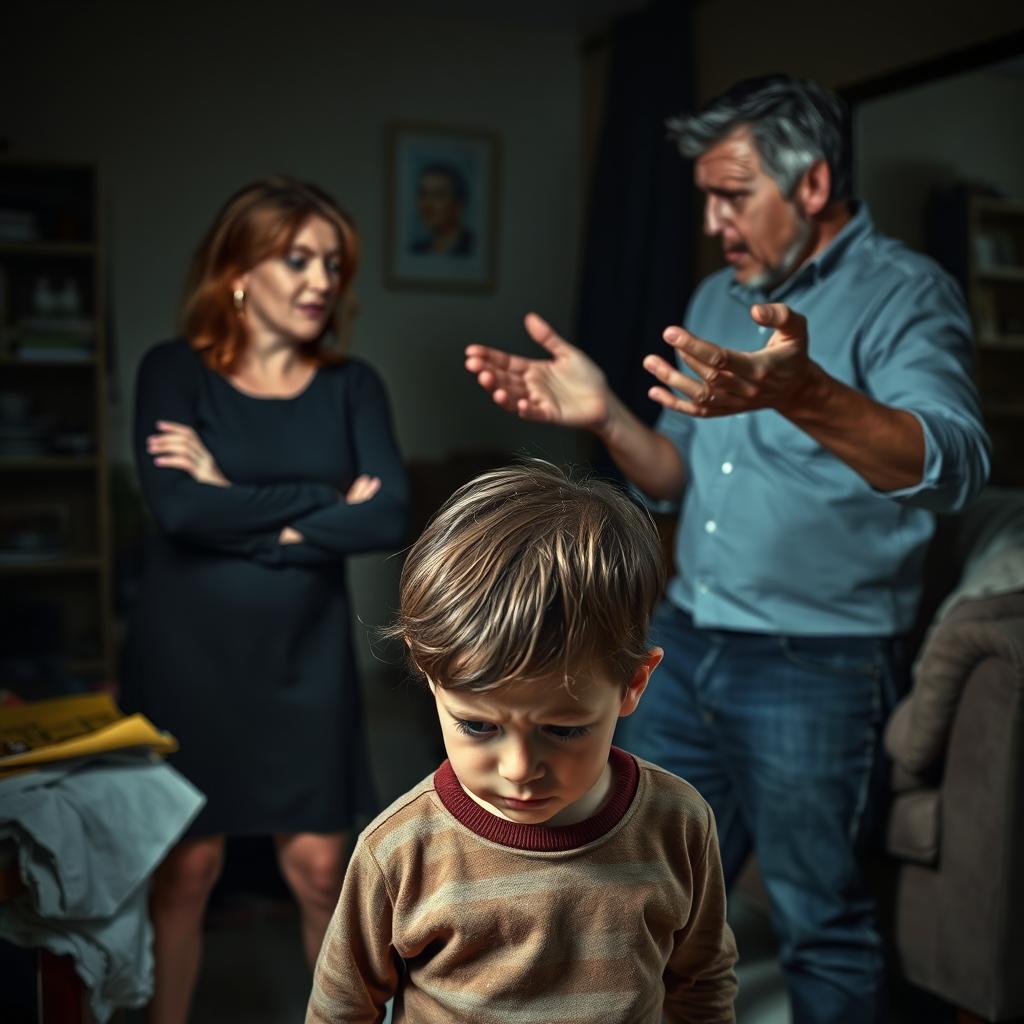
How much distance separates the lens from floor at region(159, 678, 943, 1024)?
87.4 inches

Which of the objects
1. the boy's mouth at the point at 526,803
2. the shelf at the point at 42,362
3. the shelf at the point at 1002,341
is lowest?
the boy's mouth at the point at 526,803

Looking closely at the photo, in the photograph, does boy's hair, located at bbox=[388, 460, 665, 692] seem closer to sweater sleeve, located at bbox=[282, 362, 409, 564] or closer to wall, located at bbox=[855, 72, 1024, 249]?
sweater sleeve, located at bbox=[282, 362, 409, 564]

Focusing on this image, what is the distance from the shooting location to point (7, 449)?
3.93 m

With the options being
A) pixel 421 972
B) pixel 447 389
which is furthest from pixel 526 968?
pixel 447 389

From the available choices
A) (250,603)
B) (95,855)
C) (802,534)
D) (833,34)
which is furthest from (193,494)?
(833,34)

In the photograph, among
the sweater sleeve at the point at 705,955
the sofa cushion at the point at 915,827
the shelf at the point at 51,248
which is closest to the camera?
the sweater sleeve at the point at 705,955

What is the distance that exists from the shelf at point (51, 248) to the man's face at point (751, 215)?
2.81 meters

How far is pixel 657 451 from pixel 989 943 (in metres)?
0.96

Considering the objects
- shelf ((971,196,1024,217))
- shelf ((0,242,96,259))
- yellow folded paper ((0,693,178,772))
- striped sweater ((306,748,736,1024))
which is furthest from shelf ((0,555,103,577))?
striped sweater ((306,748,736,1024))

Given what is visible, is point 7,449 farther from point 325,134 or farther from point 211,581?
point 211,581

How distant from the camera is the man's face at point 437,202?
15.9 ft

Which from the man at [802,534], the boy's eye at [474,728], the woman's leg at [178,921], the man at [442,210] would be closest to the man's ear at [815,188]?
the man at [802,534]

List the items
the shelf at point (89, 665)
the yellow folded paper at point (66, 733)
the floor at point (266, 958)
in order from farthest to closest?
the shelf at point (89, 665) < the floor at point (266, 958) < the yellow folded paper at point (66, 733)

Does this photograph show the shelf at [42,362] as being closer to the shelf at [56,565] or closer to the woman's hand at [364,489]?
the shelf at [56,565]
